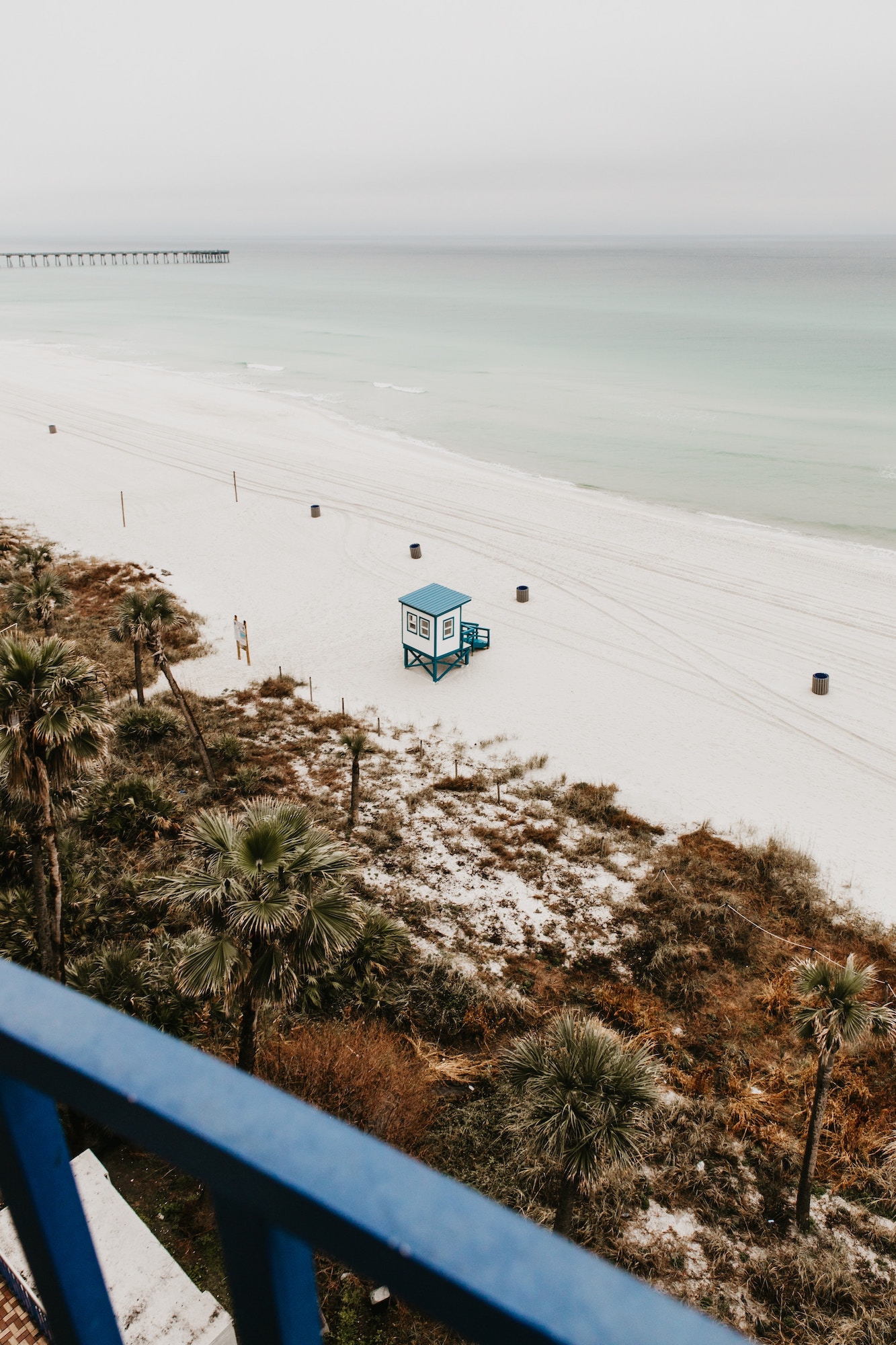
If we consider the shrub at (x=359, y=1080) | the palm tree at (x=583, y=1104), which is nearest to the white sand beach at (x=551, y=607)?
the shrub at (x=359, y=1080)

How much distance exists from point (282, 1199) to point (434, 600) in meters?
25.8

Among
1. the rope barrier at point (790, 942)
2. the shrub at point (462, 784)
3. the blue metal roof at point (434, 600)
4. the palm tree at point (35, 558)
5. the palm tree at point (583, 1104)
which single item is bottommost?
the rope barrier at point (790, 942)

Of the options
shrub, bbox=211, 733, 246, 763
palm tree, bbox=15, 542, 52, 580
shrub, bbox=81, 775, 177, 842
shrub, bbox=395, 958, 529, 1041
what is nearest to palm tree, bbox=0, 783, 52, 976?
shrub, bbox=395, 958, 529, 1041

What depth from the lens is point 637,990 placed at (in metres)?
15.0

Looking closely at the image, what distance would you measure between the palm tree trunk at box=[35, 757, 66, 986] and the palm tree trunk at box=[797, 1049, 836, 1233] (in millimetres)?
9791

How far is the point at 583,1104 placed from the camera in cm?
922

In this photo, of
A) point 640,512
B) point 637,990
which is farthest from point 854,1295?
point 640,512

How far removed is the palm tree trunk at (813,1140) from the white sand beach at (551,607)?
7.66m

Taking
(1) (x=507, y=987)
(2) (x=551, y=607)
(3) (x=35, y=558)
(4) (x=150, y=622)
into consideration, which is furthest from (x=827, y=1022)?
(3) (x=35, y=558)

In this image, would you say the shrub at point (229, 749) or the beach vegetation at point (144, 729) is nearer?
the shrub at point (229, 749)

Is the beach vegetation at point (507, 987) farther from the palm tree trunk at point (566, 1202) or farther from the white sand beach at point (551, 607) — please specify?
the white sand beach at point (551, 607)

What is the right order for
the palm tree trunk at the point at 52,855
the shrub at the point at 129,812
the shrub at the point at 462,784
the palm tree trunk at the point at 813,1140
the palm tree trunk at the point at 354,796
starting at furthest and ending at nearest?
the shrub at the point at 462,784
the palm tree trunk at the point at 354,796
the shrub at the point at 129,812
the palm tree trunk at the point at 52,855
the palm tree trunk at the point at 813,1140

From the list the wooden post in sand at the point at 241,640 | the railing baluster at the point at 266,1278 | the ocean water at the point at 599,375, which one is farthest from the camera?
the ocean water at the point at 599,375

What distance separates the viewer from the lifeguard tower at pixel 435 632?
26.1 m
